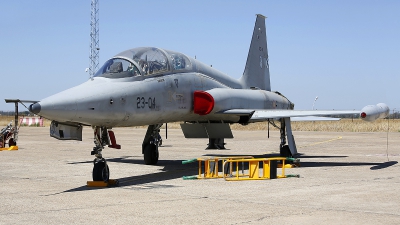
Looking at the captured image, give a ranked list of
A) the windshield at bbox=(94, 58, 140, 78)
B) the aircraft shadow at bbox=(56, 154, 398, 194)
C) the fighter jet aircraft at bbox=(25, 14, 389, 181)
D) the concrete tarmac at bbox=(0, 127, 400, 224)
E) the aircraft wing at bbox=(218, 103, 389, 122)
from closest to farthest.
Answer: the concrete tarmac at bbox=(0, 127, 400, 224)
the fighter jet aircraft at bbox=(25, 14, 389, 181)
the aircraft shadow at bbox=(56, 154, 398, 194)
the windshield at bbox=(94, 58, 140, 78)
the aircraft wing at bbox=(218, 103, 389, 122)

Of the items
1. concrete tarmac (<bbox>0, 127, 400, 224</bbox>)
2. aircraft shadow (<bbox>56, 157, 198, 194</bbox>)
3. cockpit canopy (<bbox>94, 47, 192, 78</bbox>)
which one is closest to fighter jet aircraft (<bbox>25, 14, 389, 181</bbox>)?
cockpit canopy (<bbox>94, 47, 192, 78</bbox>)

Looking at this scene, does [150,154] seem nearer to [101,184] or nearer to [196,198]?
A: [101,184]

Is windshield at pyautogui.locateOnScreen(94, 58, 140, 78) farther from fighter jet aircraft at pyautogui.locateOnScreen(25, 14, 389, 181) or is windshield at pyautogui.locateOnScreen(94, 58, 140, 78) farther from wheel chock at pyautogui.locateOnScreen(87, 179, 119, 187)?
wheel chock at pyautogui.locateOnScreen(87, 179, 119, 187)

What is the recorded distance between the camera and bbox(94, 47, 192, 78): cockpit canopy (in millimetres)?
A: 13594

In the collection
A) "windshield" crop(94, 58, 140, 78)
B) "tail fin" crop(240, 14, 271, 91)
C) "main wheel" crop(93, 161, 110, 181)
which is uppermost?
"tail fin" crop(240, 14, 271, 91)

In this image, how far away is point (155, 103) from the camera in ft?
46.8

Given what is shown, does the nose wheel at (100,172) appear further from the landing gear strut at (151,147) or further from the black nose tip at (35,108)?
the landing gear strut at (151,147)

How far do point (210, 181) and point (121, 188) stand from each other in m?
2.26

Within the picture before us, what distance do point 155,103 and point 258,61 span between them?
9.66 meters

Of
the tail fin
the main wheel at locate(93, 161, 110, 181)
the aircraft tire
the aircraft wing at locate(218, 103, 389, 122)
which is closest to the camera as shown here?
the main wheel at locate(93, 161, 110, 181)

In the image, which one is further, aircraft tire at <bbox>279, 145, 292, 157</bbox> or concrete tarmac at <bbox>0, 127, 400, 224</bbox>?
aircraft tire at <bbox>279, 145, 292, 157</bbox>

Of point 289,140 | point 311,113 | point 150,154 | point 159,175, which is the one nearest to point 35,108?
point 159,175

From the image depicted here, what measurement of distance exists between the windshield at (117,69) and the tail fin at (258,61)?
8358 mm

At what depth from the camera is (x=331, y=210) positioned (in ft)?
29.2
